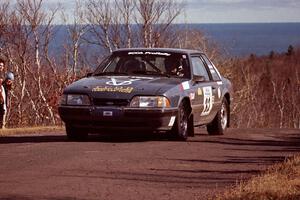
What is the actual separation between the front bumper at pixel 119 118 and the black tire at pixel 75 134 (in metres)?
0.29

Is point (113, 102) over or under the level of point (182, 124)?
over

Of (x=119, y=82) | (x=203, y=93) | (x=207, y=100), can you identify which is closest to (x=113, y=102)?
(x=119, y=82)

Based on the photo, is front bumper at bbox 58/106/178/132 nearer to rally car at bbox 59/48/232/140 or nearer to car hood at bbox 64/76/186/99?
rally car at bbox 59/48/232/140

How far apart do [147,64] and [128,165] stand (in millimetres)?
3891

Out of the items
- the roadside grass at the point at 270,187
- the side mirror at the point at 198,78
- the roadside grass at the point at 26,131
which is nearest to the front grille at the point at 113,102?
the side mirror at the point at 198,78

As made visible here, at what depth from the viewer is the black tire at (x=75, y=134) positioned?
1245 cm

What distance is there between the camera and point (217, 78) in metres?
14.7

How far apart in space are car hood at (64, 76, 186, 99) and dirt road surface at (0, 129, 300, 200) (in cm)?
75

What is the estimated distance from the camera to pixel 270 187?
305 inches

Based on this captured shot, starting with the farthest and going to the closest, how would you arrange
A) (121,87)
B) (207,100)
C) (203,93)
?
(207,100)
(203,93)
(121,87)

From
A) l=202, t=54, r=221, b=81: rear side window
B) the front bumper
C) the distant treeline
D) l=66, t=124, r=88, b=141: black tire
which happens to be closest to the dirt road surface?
l=66, t=124, r=88, b=141: black tire

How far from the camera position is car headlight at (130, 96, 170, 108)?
11914mm

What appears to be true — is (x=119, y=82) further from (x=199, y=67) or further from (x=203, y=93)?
(x=199, y=67)

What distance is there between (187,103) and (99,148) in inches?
83.4
